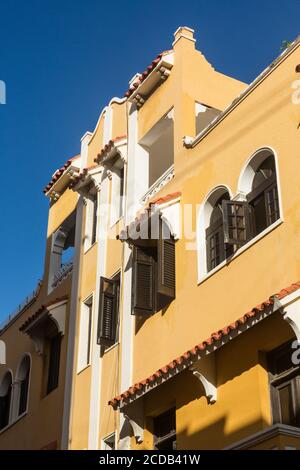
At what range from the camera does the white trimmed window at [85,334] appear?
18.5 metres

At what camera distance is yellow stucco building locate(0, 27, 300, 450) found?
12.2 m

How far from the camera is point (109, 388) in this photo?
16.7 m

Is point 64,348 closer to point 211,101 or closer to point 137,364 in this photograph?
point 137,364

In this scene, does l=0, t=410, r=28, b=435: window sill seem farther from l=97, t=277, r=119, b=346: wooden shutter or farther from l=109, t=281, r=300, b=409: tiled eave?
l=109, t=281, r=300, b=409: tiled eave

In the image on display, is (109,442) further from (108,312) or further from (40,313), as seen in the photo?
(40,313)

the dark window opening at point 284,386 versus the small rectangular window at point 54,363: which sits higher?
the small rectangular window at point 54,363

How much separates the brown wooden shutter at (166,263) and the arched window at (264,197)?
227 cm

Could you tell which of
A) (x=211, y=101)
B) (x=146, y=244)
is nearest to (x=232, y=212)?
(x=146, y=244)

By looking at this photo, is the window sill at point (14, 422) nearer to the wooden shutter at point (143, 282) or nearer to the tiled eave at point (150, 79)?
the wooden shutter at point (143, 282)

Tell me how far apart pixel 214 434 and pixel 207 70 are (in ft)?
29.1

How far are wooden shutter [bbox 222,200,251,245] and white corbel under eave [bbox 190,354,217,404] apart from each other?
1.99 meters

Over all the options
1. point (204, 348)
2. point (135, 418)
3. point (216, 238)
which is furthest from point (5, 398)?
point (204, 348)

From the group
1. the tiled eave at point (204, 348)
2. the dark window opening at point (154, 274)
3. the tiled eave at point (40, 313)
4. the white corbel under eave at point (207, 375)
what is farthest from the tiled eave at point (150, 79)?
the white corbel under eave at point (207, 375)

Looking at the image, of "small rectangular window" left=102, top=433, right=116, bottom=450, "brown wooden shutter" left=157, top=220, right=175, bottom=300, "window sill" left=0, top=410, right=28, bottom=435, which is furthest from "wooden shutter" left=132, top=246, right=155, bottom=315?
"window sill" left=0, top=410, right=28, bottom=435
